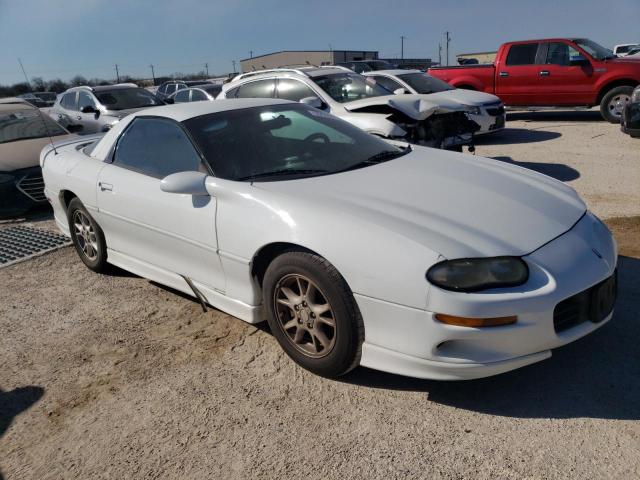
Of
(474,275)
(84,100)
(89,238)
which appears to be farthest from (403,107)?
(84,100)

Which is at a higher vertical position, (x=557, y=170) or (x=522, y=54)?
(x=522, y=54)

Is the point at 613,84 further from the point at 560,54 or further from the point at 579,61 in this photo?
the point at 560,54

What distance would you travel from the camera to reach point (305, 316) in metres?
2.95

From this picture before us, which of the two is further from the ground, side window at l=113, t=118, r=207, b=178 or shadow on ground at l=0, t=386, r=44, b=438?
side window at l=113, t=118, r=207, b=178

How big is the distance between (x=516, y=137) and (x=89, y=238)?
8754 millimetres

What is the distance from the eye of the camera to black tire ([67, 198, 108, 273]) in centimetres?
450

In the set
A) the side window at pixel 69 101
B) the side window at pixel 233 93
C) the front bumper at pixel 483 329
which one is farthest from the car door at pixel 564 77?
the front bumper at pixel 483 329

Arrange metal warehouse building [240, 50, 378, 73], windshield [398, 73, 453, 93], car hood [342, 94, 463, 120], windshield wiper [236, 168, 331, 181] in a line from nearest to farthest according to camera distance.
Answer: windshield wiper [236, 168, 331, 181] → car hood [342, 94, 463, 120] → windshield [398, 73, 453, 93] → metal warehouse building [240, 50, 378, 73]

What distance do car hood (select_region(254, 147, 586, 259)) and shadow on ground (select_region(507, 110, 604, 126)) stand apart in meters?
A: 10.6

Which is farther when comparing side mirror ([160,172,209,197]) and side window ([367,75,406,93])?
side window ([367,75,406,93])

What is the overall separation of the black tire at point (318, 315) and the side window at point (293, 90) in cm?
565

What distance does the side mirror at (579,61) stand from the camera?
1183 cm

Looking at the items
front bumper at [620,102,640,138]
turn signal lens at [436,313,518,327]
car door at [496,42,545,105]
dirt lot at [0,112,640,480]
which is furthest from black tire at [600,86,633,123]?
turn signal lens at [436,313,518,327]

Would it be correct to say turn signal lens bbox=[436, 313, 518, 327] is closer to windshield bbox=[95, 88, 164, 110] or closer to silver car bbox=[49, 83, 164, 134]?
silver car bbox=[49, 83, 164, 134]
